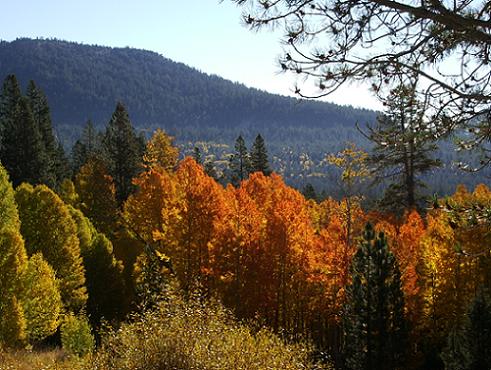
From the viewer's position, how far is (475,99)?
207 inches

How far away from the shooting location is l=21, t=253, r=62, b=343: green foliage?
2328 cm

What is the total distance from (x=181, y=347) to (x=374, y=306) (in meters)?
15.0

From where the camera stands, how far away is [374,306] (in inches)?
933

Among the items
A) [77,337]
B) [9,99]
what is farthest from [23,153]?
[77,337]

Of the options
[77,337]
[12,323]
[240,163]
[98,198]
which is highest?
[240,163]

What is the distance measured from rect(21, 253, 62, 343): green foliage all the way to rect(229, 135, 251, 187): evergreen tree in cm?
3696

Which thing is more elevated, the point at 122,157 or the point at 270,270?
the point at 122,157

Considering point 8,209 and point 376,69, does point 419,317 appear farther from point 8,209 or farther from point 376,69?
point 376,69

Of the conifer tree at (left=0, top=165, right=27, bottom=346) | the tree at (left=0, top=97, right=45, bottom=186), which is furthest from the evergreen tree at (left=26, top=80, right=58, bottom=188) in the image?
the conifer tree at (left=0, top=165, right=27, bottom=346)

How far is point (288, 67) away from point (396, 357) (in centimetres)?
2182

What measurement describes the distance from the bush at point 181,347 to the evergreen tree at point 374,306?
12.4 m

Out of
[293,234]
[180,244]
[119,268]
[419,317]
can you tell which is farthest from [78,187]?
[419,317]

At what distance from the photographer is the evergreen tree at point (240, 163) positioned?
199 feet

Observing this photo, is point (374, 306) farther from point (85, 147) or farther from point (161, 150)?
point (85, 147)
